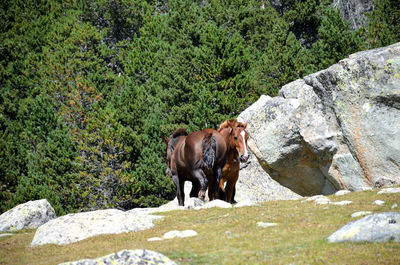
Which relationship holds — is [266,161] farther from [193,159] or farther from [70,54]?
[70,54]

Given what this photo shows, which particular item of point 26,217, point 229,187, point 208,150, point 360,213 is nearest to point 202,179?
point 208,150

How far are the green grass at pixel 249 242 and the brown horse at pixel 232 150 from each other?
264 centimetres

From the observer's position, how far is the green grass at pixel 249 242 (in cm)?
762

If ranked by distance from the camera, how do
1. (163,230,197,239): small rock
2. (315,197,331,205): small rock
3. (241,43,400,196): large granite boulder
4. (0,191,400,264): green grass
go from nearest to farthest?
(0,191,400,264): green grass → (163,230,197,239): small rock → (315,197,331,205): small rock → (241,43,400,196): large granite boulder

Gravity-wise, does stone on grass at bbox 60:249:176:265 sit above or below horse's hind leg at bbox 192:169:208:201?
above

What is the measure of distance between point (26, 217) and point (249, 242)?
11.4 m

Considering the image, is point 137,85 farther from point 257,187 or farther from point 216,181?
point 216,181

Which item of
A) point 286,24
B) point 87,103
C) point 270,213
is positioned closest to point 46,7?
point 87,103

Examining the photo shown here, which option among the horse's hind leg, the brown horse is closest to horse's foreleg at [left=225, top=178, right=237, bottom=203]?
the brown horse

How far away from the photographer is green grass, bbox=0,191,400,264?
7621 millimetres

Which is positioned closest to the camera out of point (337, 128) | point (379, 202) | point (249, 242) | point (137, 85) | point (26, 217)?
point (249, 242)

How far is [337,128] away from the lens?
18391 mm

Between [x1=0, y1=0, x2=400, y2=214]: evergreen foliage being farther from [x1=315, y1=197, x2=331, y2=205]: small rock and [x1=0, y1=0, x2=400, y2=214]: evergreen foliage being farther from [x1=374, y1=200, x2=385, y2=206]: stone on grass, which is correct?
[x1=374, y1=200, x2=385, y2=206]: stone on grass

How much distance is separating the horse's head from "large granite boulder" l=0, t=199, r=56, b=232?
773cm
